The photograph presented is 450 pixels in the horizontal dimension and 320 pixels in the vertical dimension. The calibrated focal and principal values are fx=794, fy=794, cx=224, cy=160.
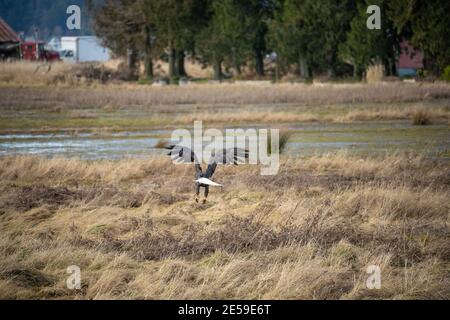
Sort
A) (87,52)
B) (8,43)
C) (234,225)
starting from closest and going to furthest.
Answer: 1. (234,225)
2. (8,43)
3. (87,52)

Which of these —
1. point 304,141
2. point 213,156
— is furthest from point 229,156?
point 304,141

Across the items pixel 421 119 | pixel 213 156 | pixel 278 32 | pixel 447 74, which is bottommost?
pixel 421 119

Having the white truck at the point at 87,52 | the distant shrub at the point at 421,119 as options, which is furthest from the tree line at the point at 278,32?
the white truck at the point at 87,52

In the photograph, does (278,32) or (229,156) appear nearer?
(229,156)

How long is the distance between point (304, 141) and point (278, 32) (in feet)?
99.3

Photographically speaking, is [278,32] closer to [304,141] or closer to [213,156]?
[304,141]

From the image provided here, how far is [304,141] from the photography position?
24.9 metres

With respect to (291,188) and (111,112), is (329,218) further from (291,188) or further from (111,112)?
(111,112)

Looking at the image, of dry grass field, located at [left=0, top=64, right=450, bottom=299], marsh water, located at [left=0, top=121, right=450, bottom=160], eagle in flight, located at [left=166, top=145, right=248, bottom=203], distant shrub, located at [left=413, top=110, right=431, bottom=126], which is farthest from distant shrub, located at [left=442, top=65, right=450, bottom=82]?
eagle in flight, located at [left=166, top=145, right=248, bottom=203]

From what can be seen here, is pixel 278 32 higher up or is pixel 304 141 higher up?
pixel 278 32

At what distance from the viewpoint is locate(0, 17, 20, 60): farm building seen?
64.0m

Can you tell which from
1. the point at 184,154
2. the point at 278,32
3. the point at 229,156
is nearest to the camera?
the point at 229,156

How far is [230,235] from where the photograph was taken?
11.0m
